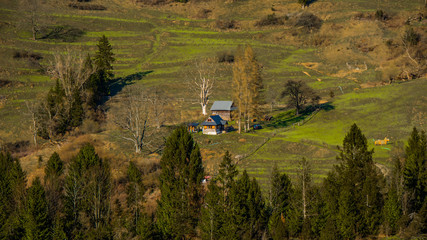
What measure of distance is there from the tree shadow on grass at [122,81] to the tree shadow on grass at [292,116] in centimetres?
4043

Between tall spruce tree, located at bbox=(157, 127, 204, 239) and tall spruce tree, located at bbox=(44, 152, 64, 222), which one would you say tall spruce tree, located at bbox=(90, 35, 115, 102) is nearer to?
tall spruce tree, located at bbox=(44, 152, 64, 222)

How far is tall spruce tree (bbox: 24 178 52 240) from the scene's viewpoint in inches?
2007

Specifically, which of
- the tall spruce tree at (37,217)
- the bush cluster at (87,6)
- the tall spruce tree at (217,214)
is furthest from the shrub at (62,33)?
the tall spruce tree at (217,214)

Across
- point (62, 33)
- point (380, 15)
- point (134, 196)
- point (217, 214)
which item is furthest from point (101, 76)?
point (380, 15)

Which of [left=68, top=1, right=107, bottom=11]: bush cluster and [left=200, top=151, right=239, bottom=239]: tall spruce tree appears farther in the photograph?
[left=68, top=1, right=107, bottom=11]: bush cluster

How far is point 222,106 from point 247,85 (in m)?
10.5

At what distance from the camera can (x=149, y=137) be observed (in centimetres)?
9294

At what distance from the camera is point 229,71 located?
13688cm

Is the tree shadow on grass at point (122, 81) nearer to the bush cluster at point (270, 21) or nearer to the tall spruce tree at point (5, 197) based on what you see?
the bush cluster at point (270, 21)

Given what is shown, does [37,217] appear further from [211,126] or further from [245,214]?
[211,126]

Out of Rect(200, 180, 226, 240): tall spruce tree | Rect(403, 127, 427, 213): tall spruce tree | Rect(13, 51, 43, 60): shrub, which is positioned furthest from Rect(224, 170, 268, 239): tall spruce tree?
Rect(13, 51, 43, 60): shrub

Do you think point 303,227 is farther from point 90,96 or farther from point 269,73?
point 269,73

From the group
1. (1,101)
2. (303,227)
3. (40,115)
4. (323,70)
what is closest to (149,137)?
(40,115)

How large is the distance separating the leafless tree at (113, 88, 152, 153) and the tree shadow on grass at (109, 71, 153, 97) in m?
4.40
